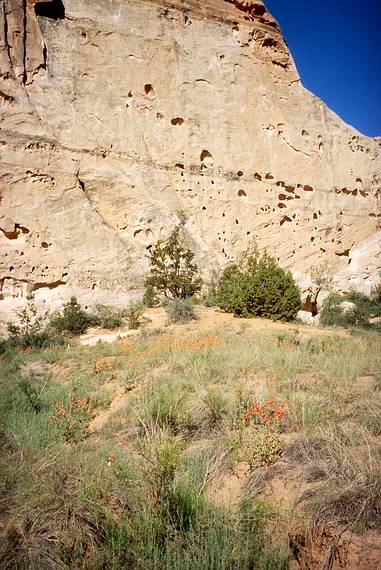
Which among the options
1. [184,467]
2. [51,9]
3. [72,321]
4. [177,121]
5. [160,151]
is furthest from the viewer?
[177,121]

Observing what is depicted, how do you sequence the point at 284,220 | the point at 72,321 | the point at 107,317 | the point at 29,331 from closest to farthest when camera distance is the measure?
the point at 29,331, the point at 72,321, the point at 107,317, the point at 284,220

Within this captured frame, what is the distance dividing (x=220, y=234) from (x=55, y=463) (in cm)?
1292

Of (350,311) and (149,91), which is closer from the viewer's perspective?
(350,311)

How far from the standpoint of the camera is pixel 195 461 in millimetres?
2691

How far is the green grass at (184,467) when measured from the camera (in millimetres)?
1952

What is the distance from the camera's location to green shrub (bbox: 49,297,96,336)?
394 inches

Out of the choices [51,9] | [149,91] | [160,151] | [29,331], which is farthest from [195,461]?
[51,9]

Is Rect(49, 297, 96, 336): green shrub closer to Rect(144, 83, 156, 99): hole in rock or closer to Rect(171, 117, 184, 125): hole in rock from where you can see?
Rect(171, 117, 184, 125): hole in rock

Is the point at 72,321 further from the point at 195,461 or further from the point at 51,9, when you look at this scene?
the point at 51,9

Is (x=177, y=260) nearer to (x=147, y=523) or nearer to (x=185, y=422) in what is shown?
(x=185, y=422)

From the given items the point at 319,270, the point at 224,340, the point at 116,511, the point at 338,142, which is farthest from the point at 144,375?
the point at 338,142

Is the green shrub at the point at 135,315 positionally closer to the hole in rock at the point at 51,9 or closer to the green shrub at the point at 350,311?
the green shrub at the point at 350,311

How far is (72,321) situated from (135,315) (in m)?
1.76

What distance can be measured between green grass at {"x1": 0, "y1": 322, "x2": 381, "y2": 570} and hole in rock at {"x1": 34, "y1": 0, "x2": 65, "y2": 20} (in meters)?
14.2
